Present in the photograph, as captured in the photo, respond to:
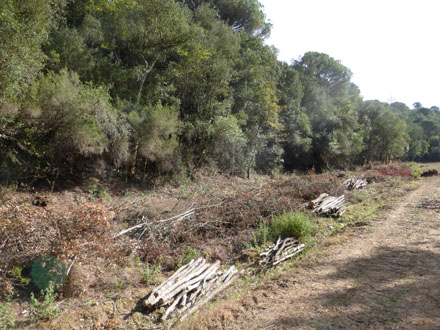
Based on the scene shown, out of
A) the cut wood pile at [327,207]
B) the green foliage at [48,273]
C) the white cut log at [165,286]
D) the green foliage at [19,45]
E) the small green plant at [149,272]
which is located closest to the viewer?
the white cut log at [165,286]

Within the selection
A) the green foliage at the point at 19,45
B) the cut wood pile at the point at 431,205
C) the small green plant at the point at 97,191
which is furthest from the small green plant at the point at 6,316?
the cut wood pile at the point at 431,205

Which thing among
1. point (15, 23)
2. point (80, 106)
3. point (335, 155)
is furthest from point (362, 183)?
point (15, 23)

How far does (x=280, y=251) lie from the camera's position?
5.78m

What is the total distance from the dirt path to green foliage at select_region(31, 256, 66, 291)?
9.08ft

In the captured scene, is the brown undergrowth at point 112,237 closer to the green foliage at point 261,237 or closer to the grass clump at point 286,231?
the green foliage at point 261,237

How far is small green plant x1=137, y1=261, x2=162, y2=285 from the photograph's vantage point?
4836 mm

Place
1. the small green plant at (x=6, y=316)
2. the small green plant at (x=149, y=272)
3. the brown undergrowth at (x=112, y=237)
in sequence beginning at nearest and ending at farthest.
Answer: the small green plant at (x=6, y=316) < the brown undergrowth at (x=112, y=237) < the small green plant at (x=149, y=272)

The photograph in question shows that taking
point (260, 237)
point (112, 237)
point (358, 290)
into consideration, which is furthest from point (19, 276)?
point (358, 290)

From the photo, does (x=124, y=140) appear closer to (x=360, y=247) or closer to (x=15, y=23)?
(x=15, y=23)

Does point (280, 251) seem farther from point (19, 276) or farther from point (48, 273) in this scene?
point (19, 276)

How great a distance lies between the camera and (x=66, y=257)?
4172 millimetres

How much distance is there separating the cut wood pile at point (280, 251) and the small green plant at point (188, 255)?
56.8 inches

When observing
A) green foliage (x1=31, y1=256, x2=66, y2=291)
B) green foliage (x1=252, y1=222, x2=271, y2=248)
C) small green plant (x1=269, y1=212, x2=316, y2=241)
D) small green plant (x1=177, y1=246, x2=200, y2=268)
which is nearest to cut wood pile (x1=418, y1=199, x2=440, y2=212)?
small green plant (x1=269, y1=212, x2=316, y2=241)

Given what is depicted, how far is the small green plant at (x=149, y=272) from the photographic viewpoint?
15.9 ft
